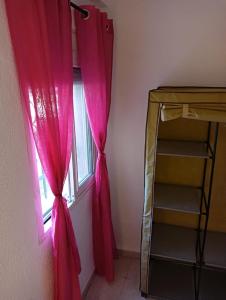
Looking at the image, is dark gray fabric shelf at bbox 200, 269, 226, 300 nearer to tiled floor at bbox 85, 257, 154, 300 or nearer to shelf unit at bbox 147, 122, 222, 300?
shelf unit at bbox 147, 122, 222, 300

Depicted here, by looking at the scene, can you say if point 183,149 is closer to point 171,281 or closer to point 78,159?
point 78,159

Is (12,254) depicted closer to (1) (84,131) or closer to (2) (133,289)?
(1) (84,131)

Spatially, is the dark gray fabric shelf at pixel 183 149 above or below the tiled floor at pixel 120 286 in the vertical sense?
above

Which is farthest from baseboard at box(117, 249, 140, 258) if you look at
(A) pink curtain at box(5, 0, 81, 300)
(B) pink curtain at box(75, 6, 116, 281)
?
(A) pink curtain at box(5, 0, 81, 300)

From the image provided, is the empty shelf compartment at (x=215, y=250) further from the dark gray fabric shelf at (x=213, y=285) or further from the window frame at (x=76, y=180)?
the window frame at (x=76, y=180)

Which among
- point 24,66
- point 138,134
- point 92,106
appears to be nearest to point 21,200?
point 24,66

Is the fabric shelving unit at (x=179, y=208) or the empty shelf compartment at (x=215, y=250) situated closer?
the fabric shelving unit at (x=179, y=208)

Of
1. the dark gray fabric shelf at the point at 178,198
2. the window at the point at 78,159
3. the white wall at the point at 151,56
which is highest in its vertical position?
the white wall at the point at 151,56

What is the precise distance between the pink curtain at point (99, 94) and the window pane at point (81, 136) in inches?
4.1

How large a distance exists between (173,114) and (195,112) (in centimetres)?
13

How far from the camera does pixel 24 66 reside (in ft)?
3.18

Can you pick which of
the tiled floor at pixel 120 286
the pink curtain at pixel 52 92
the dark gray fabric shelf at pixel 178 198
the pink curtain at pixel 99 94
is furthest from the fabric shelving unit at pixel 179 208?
the pink curtain at pixel 52 92

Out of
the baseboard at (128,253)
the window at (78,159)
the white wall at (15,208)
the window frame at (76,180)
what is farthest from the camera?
the baseboard at (128,253)

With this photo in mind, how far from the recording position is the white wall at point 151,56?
177 cm
